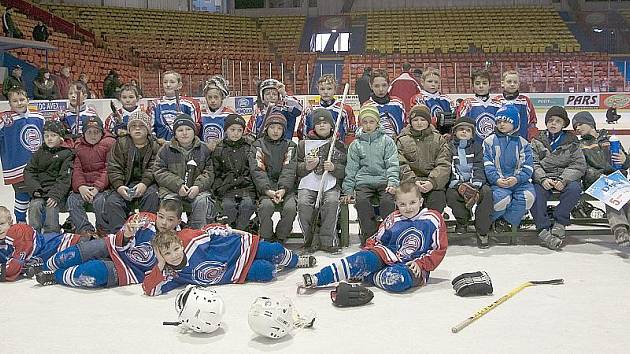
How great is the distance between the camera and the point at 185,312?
295 centimetres

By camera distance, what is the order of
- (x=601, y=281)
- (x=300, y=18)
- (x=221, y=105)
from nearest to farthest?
(x=601, y=281)
(x=221, y=105)
(x=300, y=18)

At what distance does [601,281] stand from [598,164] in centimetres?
115

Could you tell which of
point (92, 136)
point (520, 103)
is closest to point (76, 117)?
point (92, 136)

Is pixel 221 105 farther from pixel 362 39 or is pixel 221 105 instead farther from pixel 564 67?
pixel 362 39

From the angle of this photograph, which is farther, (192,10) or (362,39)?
(192,10)

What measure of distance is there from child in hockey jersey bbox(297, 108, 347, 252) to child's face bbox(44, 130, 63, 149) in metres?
1.68

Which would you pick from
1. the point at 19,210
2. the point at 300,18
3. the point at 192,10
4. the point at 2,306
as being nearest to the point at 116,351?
the point at 2,306

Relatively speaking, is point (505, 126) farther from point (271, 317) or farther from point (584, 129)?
point (271, 317)

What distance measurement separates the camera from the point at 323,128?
4.81 metres

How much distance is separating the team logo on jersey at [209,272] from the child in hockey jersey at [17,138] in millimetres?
2236

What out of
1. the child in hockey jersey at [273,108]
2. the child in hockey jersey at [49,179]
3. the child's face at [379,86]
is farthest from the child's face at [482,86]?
the child in hockey jersey at [49,179]

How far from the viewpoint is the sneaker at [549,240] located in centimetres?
455

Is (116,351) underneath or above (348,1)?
underneath

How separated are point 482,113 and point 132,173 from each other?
2.67 m
